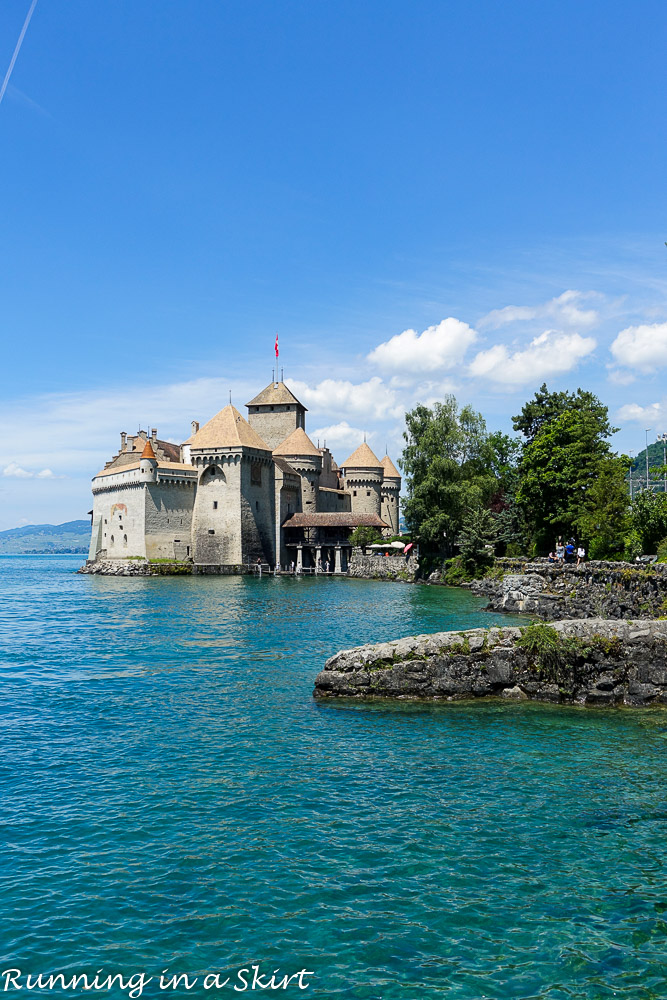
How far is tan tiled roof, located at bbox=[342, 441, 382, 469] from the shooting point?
282 ft

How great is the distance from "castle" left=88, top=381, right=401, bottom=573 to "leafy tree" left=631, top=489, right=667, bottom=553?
4356 cm

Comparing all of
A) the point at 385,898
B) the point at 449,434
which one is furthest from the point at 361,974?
the point at 449,434

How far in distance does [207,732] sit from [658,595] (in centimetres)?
1950

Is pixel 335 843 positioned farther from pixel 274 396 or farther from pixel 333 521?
pixel 274 396

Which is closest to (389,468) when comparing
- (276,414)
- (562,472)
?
(276,414)

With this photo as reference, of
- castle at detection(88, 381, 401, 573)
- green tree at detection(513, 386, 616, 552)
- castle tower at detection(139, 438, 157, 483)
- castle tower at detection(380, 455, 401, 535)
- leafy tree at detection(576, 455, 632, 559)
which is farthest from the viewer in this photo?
castle tower at detection(380, 455, 401, 535)

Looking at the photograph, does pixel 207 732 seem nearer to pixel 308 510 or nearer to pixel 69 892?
pixel 69 892

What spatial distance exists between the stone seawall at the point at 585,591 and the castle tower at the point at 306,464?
40952 mm

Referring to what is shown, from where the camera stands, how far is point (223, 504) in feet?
228

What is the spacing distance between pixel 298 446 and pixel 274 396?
10.4 metres

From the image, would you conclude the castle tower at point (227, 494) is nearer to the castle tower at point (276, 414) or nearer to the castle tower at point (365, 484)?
the castle tower at point (276, 414)

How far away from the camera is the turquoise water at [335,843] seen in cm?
606

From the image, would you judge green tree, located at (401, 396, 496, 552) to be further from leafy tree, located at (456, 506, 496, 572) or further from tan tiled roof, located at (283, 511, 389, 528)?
tan tiled roof, located at (283, 511, 389, 528)

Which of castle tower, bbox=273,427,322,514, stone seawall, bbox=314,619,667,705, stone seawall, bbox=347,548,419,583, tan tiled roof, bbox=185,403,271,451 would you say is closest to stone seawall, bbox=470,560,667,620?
stone seawall, bbox=314,619,667,705
